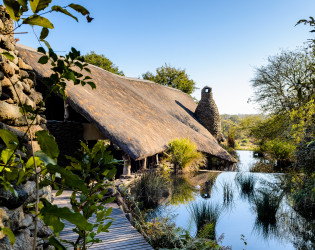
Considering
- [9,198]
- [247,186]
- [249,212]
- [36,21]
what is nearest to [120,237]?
[9,198]

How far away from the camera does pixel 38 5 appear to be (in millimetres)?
805

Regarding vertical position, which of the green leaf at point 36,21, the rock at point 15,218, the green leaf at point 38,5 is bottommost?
the rock at point 15,218

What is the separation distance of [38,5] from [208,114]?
16.8 metres

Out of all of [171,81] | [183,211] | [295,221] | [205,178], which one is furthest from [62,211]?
[171,81]

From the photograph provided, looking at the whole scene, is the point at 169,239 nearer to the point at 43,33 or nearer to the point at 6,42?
the point at 6,42

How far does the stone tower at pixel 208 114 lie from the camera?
1712cm

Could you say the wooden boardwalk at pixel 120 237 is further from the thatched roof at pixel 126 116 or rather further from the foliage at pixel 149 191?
the thatched roof at pixel 126 116

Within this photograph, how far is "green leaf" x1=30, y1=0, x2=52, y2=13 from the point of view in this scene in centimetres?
79

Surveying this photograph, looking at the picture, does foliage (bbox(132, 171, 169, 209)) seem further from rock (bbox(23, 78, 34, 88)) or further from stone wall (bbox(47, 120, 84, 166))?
rock (bbox(23, 78, 34, 88))

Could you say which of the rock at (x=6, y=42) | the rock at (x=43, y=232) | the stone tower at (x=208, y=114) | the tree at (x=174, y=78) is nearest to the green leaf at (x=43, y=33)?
the rock at (x=6, y=42)

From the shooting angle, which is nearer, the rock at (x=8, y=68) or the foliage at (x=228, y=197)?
the rock at (x=8, y=68)

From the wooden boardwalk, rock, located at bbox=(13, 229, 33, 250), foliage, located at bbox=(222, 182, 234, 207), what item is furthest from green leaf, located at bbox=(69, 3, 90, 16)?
foliage, located at bbox=(222, 182, 234, 207)

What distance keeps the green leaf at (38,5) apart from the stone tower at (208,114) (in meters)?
16.7

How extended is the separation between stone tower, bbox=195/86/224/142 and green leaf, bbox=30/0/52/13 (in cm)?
1670
